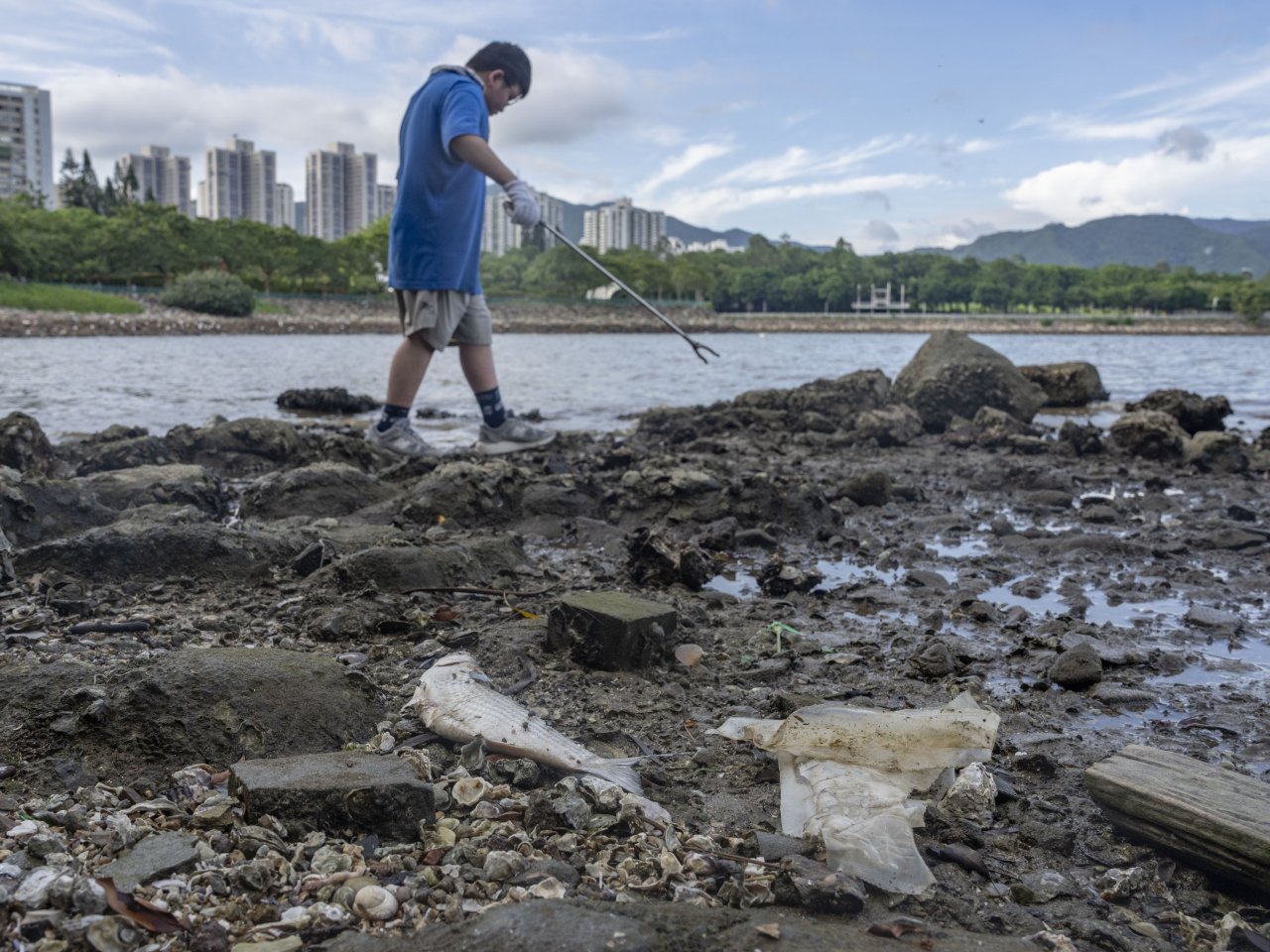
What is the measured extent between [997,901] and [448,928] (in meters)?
1.11

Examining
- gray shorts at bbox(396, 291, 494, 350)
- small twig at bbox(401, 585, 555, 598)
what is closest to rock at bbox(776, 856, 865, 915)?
small twig at bbox(401, 585, 555, 598)

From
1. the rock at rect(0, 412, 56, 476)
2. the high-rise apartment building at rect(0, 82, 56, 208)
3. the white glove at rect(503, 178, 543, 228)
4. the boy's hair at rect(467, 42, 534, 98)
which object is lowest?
A: the rock at rect(0, 412, 56, 476)

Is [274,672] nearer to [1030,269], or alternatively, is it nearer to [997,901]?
[997,901]

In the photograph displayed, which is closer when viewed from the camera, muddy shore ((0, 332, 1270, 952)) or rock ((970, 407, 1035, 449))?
muddy shore ((0, 332, 1270, 952))

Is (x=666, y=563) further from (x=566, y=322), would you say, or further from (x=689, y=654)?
(x=566, y=322)

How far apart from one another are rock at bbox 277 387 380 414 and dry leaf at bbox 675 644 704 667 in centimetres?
1073

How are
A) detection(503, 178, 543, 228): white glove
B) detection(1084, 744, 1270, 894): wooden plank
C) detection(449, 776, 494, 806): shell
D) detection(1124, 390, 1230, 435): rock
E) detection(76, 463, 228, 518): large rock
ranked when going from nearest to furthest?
1. detection(1084, 744, 1270, 894): wooden plank
2. detection(449, 776, 494, 806): shell
3. detection(76, 463, 228, 518): large rock
4. detection(503, 178, 543, 228): white glove
5. detection(1124, 390, 1230, 435): rock

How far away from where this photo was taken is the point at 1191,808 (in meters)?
2.19

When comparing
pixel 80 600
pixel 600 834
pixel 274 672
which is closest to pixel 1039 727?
pixel 600 834

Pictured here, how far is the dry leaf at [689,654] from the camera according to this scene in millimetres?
3537

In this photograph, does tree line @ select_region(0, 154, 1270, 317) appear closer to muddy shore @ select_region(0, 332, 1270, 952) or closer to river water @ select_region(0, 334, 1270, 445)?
river water @ select_region(0, 334, 1270, 445)

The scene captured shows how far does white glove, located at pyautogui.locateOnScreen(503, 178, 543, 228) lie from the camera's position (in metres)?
7.06

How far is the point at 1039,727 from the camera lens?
303 centimetres

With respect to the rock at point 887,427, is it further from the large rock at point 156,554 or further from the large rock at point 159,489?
the large rock at point 156,554
